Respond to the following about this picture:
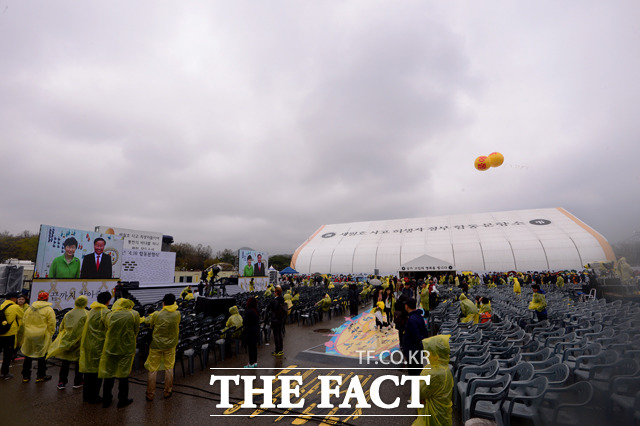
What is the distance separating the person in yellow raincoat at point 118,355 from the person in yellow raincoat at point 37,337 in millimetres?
2129

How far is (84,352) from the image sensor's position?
4.88 m

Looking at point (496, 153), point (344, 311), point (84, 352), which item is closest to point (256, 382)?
point (84, 352)

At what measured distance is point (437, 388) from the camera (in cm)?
294

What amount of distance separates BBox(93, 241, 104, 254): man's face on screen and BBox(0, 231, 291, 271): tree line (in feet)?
37.8

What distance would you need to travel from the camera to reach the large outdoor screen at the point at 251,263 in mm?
26484

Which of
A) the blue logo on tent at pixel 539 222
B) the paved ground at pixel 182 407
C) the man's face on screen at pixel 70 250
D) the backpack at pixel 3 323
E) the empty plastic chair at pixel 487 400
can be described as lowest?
the paved ground at pixel 182 407

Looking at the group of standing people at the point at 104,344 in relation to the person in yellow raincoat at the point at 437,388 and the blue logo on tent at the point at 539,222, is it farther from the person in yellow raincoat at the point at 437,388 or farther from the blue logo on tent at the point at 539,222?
the blue logo on tent at the point at 539,222

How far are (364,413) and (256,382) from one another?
239cm

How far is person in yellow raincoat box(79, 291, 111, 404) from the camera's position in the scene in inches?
190

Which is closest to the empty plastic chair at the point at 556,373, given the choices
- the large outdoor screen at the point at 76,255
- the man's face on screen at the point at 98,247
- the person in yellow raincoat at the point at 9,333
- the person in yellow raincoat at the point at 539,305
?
the person in yellow raincoat at the point at 539,305

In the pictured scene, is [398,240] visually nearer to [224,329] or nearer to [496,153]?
[496,153]

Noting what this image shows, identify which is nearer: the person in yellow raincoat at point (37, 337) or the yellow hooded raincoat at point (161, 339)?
the yellow hooded raincoat at point (161, 339)

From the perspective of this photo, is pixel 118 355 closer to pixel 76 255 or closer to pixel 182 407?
pixel 182 407

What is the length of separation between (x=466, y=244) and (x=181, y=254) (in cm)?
5741
